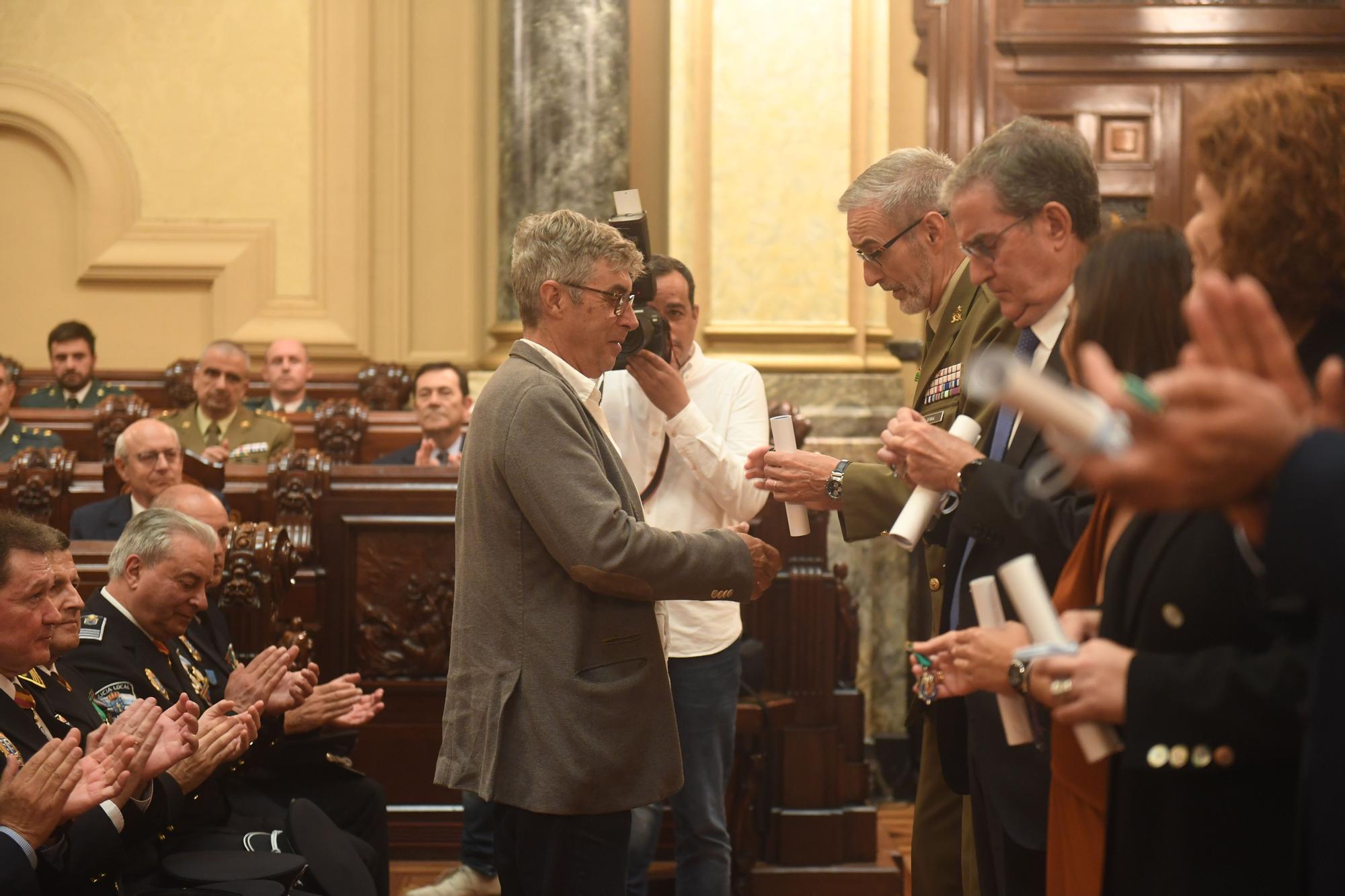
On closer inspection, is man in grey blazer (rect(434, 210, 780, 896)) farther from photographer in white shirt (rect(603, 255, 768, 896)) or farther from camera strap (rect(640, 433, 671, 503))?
camera strap (rect(640, 433, 671, 503))

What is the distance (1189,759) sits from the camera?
133 centimetres

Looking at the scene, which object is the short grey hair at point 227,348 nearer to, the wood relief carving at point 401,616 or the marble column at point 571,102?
the marble column at point 571,102

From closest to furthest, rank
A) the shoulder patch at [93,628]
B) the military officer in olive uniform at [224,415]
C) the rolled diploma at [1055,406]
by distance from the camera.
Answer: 1. the rolled diploma at [1055,406]
2. the shoulder patch at [93,628]
3. the military officer in olive uniform at [224,415]

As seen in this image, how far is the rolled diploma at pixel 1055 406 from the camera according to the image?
1010mm

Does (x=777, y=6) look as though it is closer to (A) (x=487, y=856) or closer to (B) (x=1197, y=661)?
(A) (x=487, y=856)

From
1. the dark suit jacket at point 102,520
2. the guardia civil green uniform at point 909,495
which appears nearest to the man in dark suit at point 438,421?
the dark suit jacket at point 102,520

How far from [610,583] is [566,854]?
1.43 feet

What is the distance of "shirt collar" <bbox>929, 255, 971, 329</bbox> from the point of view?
8.26ft

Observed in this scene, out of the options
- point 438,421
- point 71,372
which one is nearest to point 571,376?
point 438,421

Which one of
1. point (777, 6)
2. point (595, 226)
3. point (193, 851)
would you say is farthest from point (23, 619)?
point (777, 6)

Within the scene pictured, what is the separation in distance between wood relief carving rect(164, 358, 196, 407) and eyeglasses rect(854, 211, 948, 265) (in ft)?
15.6

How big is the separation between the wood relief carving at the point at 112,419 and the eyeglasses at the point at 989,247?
4.35m

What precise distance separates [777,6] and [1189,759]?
5.17 m

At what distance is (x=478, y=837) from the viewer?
3.83 meters
